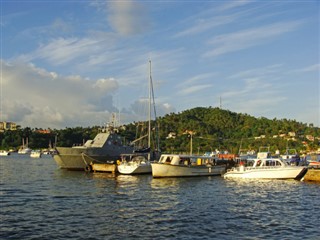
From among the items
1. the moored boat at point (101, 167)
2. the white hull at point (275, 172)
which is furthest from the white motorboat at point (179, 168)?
the moored boat at point (101, 167)

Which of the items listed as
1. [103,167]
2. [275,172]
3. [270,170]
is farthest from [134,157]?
[275,172]

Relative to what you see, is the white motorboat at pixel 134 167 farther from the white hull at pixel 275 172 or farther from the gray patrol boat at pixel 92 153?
the white hull at pixel 275 172

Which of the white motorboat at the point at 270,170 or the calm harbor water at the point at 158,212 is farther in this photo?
the white motorboat at the point at 270,170

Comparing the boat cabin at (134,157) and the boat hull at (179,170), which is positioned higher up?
the boat cabin at (134,157)

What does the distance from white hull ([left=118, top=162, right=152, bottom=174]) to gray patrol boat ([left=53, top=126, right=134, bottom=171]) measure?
870cm

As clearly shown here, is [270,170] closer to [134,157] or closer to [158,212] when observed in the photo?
[134,157]

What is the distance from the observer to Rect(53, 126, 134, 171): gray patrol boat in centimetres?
6850

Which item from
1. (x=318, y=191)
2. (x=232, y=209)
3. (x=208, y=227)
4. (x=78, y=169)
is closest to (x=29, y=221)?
(x=208, y=227)

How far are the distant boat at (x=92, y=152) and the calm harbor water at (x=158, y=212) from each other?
24.2 m

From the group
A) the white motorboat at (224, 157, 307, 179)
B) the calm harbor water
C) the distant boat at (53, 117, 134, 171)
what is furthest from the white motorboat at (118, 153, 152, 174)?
the calm harbor water

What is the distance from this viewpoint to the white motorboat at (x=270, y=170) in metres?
52.3

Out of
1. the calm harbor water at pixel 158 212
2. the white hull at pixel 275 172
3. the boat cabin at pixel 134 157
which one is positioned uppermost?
the boat cabin at pixel 134 157

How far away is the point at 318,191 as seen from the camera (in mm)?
40844

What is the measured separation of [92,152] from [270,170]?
104 ft
